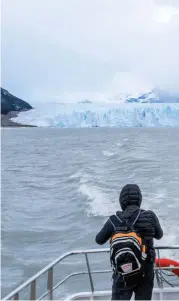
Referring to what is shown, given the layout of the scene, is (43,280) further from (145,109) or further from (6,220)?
(145,109)

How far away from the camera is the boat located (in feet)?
14.1

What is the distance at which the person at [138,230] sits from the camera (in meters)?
3.48

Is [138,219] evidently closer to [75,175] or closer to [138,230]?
[138,230]

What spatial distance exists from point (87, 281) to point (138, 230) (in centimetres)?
567

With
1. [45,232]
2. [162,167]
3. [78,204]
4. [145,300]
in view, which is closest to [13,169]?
[162,167]

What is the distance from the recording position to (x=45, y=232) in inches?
512

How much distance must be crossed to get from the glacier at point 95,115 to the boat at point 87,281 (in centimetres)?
14892

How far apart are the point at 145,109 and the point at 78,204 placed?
164 meters

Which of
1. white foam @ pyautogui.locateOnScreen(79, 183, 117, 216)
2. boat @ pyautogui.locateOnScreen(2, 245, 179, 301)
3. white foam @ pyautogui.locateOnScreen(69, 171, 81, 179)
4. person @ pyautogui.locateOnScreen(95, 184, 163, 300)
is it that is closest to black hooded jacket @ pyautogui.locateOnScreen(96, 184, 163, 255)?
person @ pyautogui.locateOnScreen(95, 184, 163, 300)

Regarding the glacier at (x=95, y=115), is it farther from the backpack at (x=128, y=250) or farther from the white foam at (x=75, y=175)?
the backpack at (x=128, y=250)

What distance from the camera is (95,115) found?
176 metres

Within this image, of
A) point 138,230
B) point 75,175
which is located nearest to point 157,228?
point 138,230

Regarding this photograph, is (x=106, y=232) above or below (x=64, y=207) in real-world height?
above

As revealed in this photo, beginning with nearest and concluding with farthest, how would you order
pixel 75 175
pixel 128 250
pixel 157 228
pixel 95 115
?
pixel 128 250 → pixel 157 228 → pixel 75 175 → pixel 95 115
